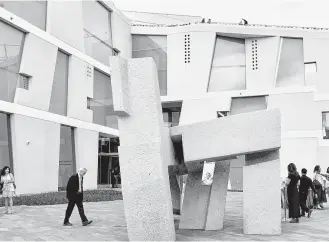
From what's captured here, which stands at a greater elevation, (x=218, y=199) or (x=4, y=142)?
(x=4, y=142)

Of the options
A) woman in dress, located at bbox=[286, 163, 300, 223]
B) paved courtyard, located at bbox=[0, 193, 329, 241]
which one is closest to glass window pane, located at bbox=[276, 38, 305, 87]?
paved courtyard, located at bbox=[0, 193, 329, 241]

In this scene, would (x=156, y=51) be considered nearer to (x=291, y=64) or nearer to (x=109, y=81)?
(x=109, y=81)

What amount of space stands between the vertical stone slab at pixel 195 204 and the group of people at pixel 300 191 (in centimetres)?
268

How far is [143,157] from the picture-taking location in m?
8.06

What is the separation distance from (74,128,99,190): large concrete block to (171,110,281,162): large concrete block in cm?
1707

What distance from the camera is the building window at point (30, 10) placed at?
20031 millimetres

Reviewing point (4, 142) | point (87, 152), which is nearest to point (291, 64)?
point (87, 152)

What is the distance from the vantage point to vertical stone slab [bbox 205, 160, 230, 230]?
985 centimetres

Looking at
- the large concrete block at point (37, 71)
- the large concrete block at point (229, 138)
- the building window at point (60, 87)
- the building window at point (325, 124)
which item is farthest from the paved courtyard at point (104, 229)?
the building window at point (325, 124)

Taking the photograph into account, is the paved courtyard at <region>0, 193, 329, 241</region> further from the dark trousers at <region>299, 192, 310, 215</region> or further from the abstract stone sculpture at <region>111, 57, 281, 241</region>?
Result: the abstract stone sculpture at <region>111, 57, 281, 241</region>

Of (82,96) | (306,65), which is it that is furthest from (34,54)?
(306,65)

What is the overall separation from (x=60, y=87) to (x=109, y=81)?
6049mm

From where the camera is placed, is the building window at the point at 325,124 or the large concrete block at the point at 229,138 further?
the building window at the point at 325,124

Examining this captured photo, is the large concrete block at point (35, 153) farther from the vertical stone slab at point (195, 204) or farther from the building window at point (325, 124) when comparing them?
the building window at point (325, 124)
